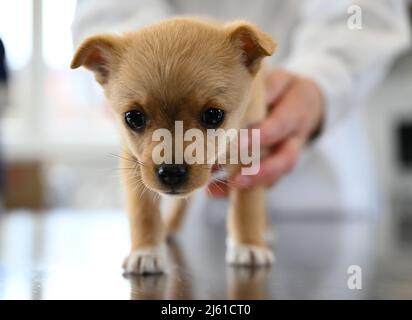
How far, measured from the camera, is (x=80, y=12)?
0.72 meters

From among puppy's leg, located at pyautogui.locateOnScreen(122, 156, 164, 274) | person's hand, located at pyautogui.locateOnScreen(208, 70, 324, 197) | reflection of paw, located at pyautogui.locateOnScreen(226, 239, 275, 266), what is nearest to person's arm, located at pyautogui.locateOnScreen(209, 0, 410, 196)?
person's hand, located at pyautogui.locateOnScreen(208, 70, 324, 197)

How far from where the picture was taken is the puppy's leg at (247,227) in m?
1.00

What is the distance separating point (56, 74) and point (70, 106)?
223 millimetres

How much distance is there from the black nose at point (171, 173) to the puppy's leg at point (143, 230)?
8 cm

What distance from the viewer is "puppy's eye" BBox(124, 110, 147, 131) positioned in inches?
27.1

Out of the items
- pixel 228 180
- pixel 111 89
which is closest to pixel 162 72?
pixel 111 89

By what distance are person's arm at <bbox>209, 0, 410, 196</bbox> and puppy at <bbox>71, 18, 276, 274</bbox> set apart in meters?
0.36

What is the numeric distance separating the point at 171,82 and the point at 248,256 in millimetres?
425

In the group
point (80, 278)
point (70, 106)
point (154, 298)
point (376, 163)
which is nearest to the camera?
point (154, 298)

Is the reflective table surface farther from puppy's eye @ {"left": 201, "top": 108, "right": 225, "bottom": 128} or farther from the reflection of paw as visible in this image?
puppy's eye @ {"left": 201, "top": 108, "right": 225, "bottom": 128}

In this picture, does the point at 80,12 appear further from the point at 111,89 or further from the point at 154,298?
the point at 154,298

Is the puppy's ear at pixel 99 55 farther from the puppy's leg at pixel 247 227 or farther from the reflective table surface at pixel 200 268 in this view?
the puppy's leg at pixel 247 227

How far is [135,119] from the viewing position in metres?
0.70

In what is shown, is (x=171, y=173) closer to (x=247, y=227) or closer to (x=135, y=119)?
(x=135, y=119)
